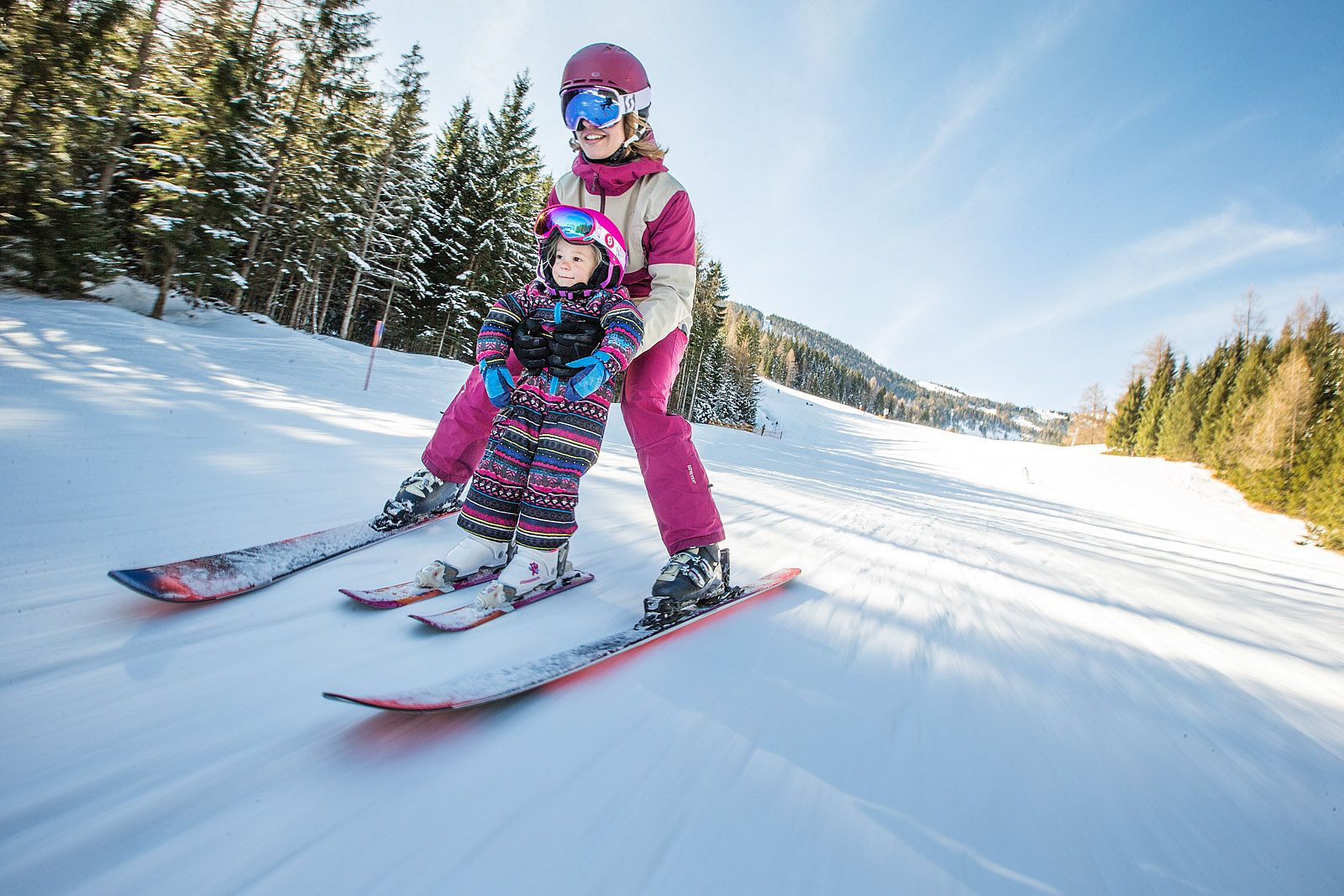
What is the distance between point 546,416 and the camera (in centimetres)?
189

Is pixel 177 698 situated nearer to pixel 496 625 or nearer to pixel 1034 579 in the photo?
pixel 496 625

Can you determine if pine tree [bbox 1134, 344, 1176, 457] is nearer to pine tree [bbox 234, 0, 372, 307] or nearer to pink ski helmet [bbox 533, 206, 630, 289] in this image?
pink ski helmet [bbox 533, 206, 630, 289]

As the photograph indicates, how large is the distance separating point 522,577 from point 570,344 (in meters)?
0.83

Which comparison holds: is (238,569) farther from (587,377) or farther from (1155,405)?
(1155,405)

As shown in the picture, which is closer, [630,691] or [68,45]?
[630,691]

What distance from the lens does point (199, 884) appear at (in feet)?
2.21

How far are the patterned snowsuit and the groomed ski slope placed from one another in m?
0.30

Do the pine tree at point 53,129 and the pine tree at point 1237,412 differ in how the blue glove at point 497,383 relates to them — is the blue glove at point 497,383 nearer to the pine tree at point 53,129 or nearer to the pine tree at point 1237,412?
the pine tree at point 53,129

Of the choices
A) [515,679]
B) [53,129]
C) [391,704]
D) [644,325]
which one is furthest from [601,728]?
[53,129]

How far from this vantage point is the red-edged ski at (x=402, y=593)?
1.50 metres

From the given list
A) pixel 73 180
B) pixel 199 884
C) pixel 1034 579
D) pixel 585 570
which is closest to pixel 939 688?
pixel 585 570

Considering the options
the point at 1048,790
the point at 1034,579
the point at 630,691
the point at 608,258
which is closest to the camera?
the point at 1048,790

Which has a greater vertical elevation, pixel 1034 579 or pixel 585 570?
pixel 1034 579

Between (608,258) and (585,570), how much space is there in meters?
1.25
